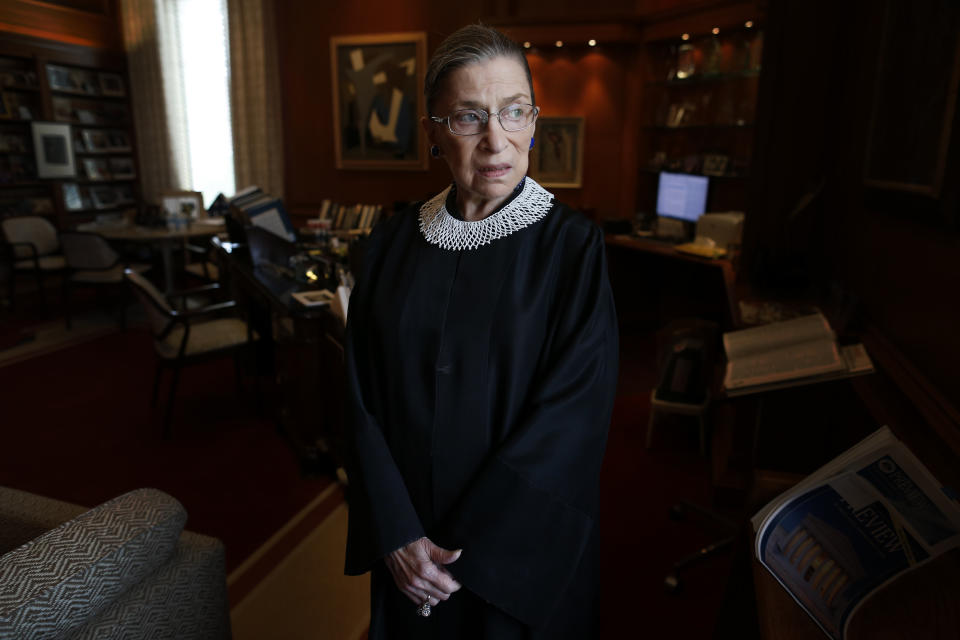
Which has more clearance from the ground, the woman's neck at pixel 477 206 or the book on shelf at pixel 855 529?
the woman's neck at pixel 477 206

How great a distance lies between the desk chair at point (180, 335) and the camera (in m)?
3.24

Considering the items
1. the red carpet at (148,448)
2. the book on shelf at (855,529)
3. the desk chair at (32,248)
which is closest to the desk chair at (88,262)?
the desk chair at (32,248)

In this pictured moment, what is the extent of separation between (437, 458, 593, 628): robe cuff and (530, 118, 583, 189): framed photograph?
4831mm

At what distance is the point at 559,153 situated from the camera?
561 centimetres

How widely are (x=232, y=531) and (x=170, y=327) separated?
1309mm

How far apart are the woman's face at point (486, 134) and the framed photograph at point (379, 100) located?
214 inches

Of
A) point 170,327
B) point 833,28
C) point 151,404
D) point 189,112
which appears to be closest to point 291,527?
point 170,327

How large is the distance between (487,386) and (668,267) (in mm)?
4426

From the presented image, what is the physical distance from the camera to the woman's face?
1.04 meters

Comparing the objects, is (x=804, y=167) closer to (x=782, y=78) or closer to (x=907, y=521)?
(x=782, y=78)

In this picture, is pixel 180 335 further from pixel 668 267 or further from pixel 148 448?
pixel 668 267

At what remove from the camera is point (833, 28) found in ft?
9.11

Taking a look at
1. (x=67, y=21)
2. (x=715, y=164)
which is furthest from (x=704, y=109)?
(x=67, y=21)

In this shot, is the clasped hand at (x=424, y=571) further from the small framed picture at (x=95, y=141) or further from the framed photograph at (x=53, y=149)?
the small framed picture at (x=95, y=141)
